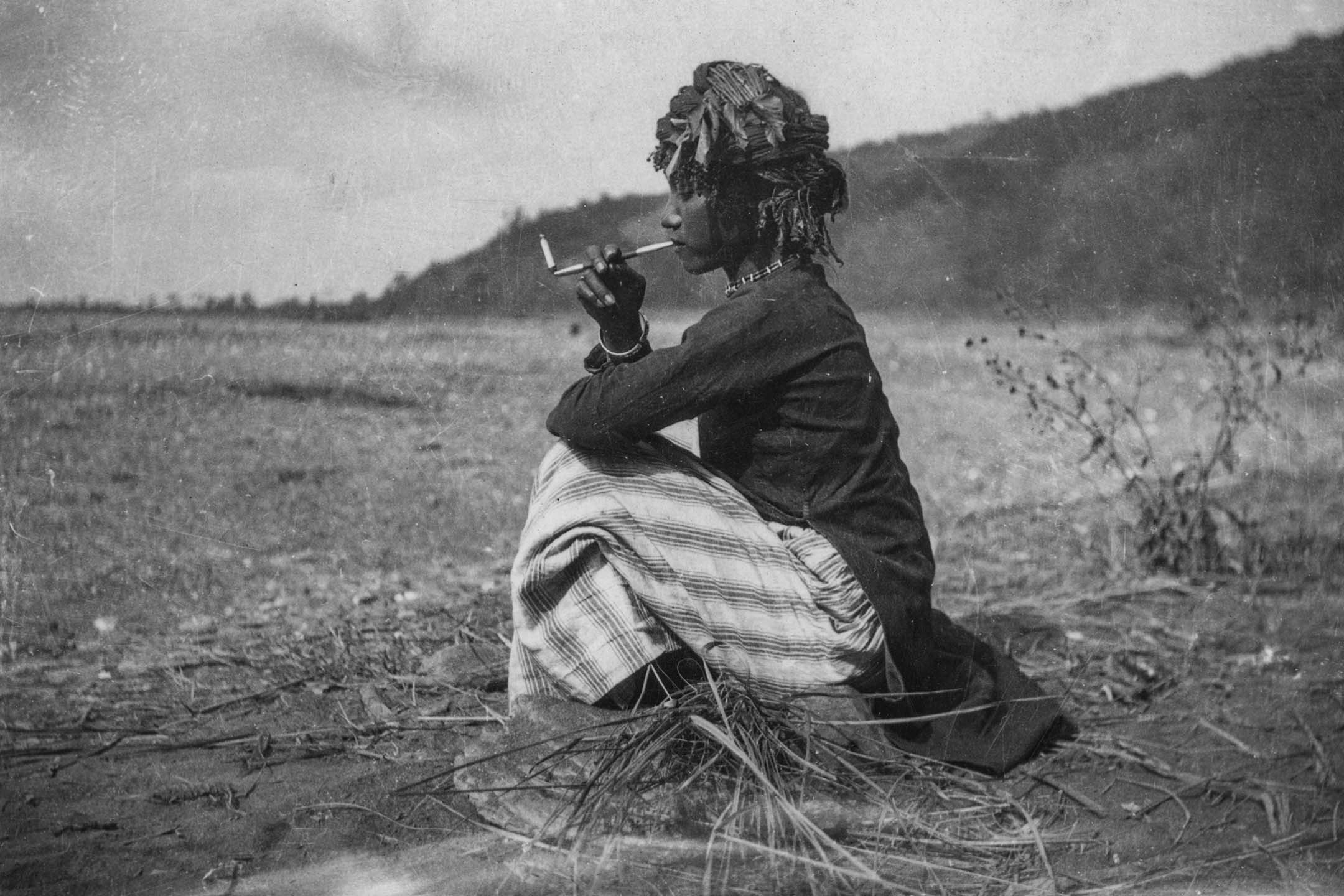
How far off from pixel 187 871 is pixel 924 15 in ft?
11.1

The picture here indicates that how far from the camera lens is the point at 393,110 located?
13.0 feet

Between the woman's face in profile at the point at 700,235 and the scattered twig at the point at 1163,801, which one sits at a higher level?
the woman's face in profile at the point at 700,235

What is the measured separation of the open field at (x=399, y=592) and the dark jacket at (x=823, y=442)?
249 mm

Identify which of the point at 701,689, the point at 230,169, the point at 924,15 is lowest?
the point at 701,689

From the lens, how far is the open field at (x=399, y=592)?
272 centimetres

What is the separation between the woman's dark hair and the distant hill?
998 millimetres

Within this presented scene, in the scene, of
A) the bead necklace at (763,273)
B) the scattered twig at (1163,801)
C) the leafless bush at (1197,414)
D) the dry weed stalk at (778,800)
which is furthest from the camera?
the leafless bush at (1197,414)

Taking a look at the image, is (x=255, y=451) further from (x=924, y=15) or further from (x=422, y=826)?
(x=924, y=15)

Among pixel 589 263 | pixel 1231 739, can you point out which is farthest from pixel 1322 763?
pixel 589 263

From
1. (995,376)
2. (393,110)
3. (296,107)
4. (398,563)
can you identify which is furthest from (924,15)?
(398,563)

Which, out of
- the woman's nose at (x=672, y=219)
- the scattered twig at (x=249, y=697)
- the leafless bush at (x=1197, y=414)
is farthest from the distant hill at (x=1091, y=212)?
the scattered twig at (x=249, y=697)

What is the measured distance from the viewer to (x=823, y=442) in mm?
2852

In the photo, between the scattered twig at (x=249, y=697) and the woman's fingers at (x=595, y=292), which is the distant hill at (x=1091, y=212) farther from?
the scattered twig at (x=249, y=697)

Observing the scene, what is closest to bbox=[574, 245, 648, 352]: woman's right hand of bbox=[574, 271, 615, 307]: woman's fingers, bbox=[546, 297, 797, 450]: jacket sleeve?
bbox=[574, 271, 615, 307]: woman's fingers
